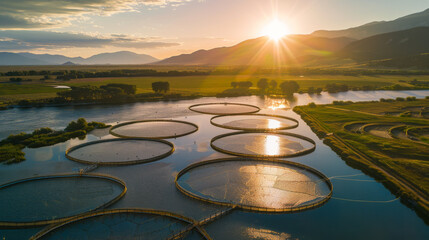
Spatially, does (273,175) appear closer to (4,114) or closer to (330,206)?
(330,206)

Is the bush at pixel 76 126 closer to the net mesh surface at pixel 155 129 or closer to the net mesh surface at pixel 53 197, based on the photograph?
the net mesh surface at pixel 155 129

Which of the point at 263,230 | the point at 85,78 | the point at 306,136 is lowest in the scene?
the point at 263,230

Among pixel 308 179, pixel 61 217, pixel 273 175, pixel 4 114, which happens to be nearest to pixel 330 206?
pixel 308 179

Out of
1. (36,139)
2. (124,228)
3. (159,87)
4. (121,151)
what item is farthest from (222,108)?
(124,228)

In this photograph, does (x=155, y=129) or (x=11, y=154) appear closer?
(x=11, y=154)

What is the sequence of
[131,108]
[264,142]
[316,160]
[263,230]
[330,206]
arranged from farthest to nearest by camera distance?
1. [131,108]
2. [264,142]
3. [316,160]
4. [330,206]
5. [263,230]

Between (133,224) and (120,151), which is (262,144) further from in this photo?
(133,224)
